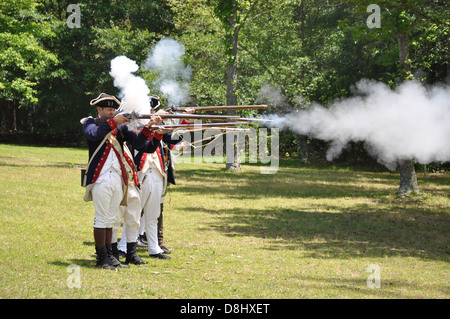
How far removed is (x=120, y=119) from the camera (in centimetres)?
767

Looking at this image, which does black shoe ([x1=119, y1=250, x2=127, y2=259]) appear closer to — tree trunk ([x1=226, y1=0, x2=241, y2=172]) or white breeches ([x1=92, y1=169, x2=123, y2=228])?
white breeches ([x1=92, y1=169, x2=123, y2=228])

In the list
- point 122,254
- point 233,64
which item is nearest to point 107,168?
point 122,254

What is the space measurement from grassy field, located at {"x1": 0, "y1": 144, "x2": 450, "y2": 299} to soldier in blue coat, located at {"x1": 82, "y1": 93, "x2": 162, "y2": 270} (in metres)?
0.55

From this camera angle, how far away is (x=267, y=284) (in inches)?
299

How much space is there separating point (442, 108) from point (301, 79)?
20222mm

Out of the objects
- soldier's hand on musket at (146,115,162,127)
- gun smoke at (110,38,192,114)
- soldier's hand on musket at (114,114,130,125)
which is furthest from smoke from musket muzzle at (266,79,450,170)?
soldier's hand on musket at (114,114,130,125)

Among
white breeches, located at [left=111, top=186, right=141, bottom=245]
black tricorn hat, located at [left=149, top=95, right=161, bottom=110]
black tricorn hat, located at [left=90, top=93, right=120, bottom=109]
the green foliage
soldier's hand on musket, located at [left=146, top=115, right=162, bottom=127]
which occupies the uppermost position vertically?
the green foliage

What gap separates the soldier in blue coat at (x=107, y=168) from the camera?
7918 mm

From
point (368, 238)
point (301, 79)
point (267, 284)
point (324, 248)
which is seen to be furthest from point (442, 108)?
point (301, 79)

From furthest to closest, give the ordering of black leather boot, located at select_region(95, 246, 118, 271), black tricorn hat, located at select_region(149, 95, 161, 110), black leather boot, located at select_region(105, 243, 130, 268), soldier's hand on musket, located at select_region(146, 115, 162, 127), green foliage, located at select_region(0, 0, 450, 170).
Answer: green foliage, located at select_region(0, 0, 450, 170), black tricorn hat, located at select_region(149, 95, 161, 110), black leather boot, located at select_region(105, 243, 130, 268), black leather boot, located at select_region(95, 246, 118, 271), soldier's hand on musket, located at select_region(146, 115, 162, 127)

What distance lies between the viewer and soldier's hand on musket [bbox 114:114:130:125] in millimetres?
7637

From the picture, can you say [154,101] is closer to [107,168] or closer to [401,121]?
[107,168]

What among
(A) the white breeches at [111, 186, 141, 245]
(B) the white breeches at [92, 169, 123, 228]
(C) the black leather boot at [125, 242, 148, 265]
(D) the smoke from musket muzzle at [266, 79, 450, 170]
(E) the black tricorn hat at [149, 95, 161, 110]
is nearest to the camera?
(B) the white breeches at [92, 169, 123, 228]
